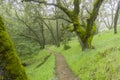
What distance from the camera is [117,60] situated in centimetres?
936

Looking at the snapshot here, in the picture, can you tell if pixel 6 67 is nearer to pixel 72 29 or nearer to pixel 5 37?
pixel 5 37

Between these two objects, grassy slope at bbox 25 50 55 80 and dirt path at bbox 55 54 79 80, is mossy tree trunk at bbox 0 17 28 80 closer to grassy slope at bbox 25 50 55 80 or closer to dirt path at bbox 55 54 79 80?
dirt path at bbox 55 54 79 80

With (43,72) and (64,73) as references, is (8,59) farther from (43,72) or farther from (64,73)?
(43,72)

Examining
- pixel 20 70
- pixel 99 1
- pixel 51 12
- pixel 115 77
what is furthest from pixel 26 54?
pixel 20 70

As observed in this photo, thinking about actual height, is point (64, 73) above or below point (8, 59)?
below

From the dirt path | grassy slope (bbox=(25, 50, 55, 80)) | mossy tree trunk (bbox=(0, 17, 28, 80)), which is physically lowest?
grassy slope (bbox=(25, 50, 55, 80))

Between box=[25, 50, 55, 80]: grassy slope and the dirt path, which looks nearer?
the dirt path

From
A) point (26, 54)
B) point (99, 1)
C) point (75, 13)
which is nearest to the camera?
point (99, 1)

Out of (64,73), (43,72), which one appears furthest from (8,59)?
(43,72)

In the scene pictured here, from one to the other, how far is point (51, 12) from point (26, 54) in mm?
12353

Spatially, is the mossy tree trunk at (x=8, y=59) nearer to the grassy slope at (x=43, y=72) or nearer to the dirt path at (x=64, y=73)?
the dirt path at (x=64, y=73)

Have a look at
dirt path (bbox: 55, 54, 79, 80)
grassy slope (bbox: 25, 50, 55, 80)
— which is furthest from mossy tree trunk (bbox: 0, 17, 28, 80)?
grassy slope (bbox: 25, 50, 55, 80)

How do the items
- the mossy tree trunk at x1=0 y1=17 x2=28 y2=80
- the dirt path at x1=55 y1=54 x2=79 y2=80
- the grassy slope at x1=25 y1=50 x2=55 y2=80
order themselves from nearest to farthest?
the mossy tree trunk at x1=0 y1=17 x2=28 y2=80
the dirt path at x1=55 y1=54 x2=79 y2=80
the grassy slope at x1=25 y1=50 x2=55 y2=80

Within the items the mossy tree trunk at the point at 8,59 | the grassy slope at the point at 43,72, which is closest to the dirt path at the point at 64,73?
the grassy slope at the point at 43,72
